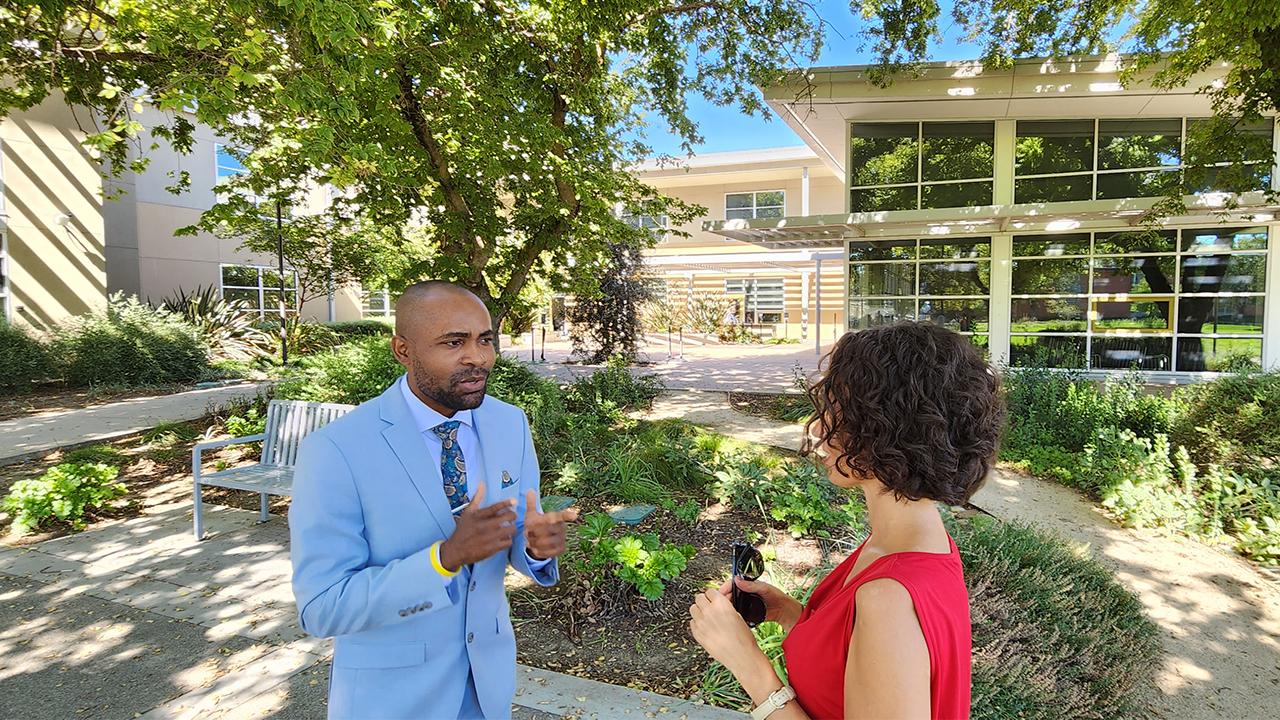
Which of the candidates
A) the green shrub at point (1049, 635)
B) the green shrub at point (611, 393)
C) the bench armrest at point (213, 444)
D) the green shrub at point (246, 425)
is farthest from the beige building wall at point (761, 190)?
the green shrub at point (1049, 635)

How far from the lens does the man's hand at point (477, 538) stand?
4.61 ft

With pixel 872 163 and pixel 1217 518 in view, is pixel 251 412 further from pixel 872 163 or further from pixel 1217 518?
pixel 872 163

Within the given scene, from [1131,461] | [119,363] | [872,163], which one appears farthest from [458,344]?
[119,363]

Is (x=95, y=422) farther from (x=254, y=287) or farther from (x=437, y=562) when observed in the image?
(x=254, y=287)

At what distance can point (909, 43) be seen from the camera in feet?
31.2

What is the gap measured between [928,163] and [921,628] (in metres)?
13.9

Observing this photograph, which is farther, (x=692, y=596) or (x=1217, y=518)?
(x=1217, y=518)

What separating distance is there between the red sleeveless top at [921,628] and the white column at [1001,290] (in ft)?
44.3

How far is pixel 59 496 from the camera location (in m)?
5.17

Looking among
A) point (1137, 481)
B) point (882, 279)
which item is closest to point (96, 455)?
point (1137, 481)

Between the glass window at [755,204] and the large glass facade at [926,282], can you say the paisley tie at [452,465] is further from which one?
the glass window at [755,204]

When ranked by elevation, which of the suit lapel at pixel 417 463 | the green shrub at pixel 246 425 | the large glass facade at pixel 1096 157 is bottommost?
the green shrub at pixel 246 425

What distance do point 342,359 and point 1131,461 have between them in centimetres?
872

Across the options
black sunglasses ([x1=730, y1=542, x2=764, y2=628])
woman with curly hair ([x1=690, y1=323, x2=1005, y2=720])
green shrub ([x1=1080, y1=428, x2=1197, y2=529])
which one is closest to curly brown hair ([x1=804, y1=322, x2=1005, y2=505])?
woman with curly hair ([x1=690, y1=323, x2=1005, y2=720])
